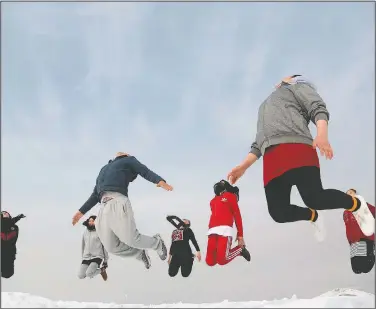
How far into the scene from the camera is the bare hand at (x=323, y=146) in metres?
3.75

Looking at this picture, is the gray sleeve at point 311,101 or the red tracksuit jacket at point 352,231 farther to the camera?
the red tracksuit jacket at point 352,231

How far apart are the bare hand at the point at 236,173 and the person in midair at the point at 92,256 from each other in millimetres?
2546

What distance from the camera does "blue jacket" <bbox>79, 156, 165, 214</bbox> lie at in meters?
5.53

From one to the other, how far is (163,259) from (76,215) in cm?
131

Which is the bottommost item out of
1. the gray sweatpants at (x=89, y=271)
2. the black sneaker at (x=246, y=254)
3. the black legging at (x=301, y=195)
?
the gray sweatpants at (x=89, y=271)

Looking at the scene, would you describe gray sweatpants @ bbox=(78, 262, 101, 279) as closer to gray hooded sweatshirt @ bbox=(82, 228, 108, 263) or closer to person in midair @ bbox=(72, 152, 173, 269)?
gray hooded sweatshirt @ bbox=(82, 228, 108, 263)

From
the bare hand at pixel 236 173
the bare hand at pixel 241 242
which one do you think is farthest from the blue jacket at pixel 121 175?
the bare hand at pixel 241 242

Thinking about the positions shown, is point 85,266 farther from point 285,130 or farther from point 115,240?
point 285,130

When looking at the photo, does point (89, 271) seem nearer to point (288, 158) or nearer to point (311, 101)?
point (288, 158)

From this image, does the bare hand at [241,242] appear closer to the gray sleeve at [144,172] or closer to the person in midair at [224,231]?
the person in midair at [224,231]

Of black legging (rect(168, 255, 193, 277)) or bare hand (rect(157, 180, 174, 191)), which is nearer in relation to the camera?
bare hand (rect(157, 180, 174, 191))

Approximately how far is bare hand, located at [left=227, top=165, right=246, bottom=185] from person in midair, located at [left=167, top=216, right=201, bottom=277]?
178 centimetres

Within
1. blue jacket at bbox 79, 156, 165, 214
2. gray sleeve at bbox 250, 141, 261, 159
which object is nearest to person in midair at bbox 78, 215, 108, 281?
blue jacket at bbox 79, 156, 165, 214

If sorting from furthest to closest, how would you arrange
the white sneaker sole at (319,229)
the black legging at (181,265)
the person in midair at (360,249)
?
the black legging at (181,265) → the person in midair at (360,249) → the white sneaker sole at (319,229)
